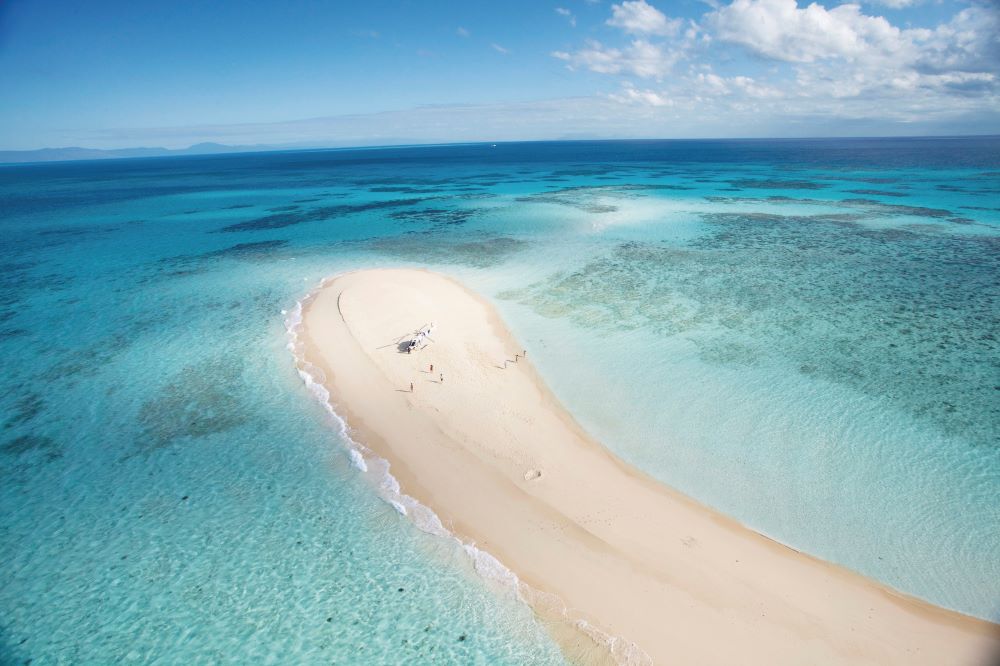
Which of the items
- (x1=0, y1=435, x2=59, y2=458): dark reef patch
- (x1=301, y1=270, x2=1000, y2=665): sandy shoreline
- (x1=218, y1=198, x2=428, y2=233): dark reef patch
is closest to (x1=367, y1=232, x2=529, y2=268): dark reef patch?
(x1=218, y1=198, x2=428, y2=233): dark reef patch

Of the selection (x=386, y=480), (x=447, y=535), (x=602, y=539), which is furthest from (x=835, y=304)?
(x=386, y=480)

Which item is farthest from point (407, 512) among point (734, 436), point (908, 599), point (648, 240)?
point (648, 240)

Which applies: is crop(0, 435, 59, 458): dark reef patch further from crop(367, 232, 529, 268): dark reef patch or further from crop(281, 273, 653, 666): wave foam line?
crop(367, 232, 529, 268): dark reef patch

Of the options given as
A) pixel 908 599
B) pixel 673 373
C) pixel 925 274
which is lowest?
pixel 908 599

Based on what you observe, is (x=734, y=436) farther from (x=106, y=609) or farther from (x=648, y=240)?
(x=648, y=240)

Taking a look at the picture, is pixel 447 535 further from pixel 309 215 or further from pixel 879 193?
pixel 879 193
